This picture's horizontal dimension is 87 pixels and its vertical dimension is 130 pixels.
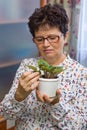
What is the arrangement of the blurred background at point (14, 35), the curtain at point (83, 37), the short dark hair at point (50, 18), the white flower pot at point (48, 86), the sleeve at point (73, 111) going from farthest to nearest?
the curtain at point (83, 37) → the blurred background at point (14, 35) → the short dark hair at point (50, 18) → the sleeve at point (73, 111) → the white flower pot at point (48, 86)

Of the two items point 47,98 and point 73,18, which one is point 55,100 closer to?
point 47,98

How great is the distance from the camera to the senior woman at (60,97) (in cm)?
122

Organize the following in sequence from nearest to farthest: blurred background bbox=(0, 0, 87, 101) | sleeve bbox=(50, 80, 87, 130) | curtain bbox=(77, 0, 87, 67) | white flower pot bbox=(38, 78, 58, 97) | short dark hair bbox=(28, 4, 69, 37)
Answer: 1. white flower pot bbox=(38, 78, 58, 97)
2. sleeve bbox=(50, 80, 87, 130)
3. short dark hair bbox=(28, 4, 69, 37)
4. blurred background bbox=(0, 0, 87, 101)
5. curtain bbox=(77, 0, 87, 67)

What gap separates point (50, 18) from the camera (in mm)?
1285

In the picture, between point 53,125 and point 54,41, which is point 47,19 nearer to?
point 54,41

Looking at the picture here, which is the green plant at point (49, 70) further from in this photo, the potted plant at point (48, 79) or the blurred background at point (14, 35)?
the blurred background at point (14, 35)

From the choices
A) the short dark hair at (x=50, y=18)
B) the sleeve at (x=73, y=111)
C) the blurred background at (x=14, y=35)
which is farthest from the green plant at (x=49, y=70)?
the blurred background at (x=14, y=35)

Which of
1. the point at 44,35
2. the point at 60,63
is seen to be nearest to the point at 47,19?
the point at 44,35

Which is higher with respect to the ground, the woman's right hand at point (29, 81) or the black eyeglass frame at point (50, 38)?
the black eyeglass frame at point (50, 38)

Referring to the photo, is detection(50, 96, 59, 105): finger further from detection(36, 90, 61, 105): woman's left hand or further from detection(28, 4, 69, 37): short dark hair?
detection(28, 4, 69, 37): short dark hair

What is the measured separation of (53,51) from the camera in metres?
1.27

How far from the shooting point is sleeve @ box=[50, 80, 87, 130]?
1.18m

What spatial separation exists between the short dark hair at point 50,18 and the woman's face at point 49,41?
0.08ft

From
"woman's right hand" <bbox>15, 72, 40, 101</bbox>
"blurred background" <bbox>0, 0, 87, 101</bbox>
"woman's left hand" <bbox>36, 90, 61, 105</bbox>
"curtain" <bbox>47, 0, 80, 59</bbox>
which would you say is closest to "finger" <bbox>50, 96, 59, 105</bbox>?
"woman's left hand" <bbox>36, 90, 61, 105</bbox>
